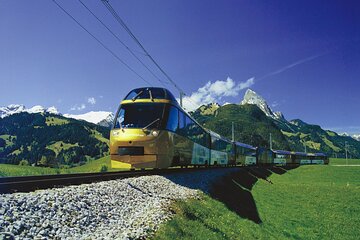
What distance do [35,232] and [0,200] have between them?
159 centimetres

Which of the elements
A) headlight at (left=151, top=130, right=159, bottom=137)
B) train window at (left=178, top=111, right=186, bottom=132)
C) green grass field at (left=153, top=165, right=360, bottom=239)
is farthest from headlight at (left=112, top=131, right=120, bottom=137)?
green grass field at (left=153, top=165, right=360, bottom=239)

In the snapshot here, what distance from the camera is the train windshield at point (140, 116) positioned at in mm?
19750

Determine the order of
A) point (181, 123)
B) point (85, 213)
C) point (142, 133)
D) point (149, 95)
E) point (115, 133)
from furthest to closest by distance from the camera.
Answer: point (181, 123) < point (149, 95) < point (115, 133) < point (142, 133) < point (85, 213)

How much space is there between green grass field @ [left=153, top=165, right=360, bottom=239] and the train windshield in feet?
18.9

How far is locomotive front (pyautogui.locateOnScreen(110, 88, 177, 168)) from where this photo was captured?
18.7m

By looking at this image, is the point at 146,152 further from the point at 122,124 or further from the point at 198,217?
the point at 198,217

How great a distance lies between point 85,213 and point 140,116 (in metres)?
11.6

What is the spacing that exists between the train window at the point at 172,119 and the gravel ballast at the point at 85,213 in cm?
705

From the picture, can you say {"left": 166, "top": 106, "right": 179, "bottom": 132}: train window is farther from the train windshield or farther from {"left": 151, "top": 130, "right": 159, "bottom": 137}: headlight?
{"left": 151, "top": 130, "right": 159, "bottom": 137}: headlight

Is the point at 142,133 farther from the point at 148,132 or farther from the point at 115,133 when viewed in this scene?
the point at 115,133

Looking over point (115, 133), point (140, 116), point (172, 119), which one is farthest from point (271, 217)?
point (115, 133)

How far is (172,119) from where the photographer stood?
70.0 ft

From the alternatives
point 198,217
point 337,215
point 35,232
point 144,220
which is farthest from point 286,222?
point 35,232

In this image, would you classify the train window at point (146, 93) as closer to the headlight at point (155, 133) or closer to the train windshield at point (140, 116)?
the train windshield at point (140, 116)
